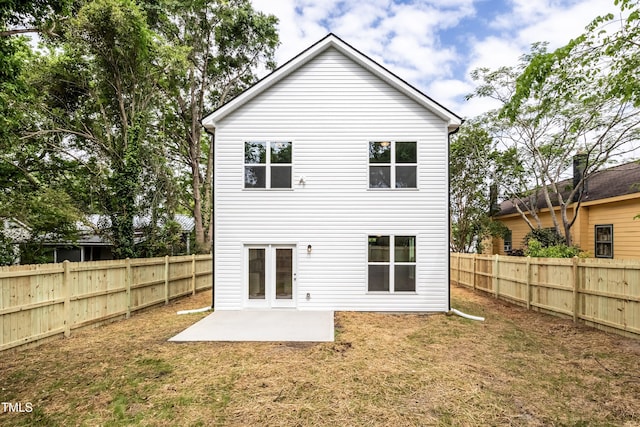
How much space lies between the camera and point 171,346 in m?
6.73

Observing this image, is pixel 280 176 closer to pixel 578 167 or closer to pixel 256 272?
pixel 256 272

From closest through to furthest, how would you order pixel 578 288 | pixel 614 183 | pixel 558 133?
pixel 578 288 → pixel 614 183 → pixel 558 133

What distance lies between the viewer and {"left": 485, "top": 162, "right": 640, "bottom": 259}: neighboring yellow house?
12.4 meters

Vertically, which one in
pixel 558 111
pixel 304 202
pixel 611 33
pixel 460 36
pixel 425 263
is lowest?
pixel 425 263

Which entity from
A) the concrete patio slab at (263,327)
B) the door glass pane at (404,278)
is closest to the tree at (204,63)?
the concrete patio slab at (263,327)

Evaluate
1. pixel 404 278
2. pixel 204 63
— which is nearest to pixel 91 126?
pixel 204 63

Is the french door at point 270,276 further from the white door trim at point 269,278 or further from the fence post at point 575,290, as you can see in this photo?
the fence post at point 575,290

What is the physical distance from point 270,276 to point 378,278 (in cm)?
319

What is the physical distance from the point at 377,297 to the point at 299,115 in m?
5.88

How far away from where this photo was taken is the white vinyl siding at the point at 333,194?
390 inches

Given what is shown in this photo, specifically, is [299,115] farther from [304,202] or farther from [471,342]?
[471,342]

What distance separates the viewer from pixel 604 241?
45.4ft

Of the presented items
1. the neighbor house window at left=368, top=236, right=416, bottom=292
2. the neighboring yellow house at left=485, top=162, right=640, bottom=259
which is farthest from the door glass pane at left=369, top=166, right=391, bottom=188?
the neighboring yellow house at left=485, top=162, right=640, bottom=259

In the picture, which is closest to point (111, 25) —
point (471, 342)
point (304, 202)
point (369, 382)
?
point (304, 202)
